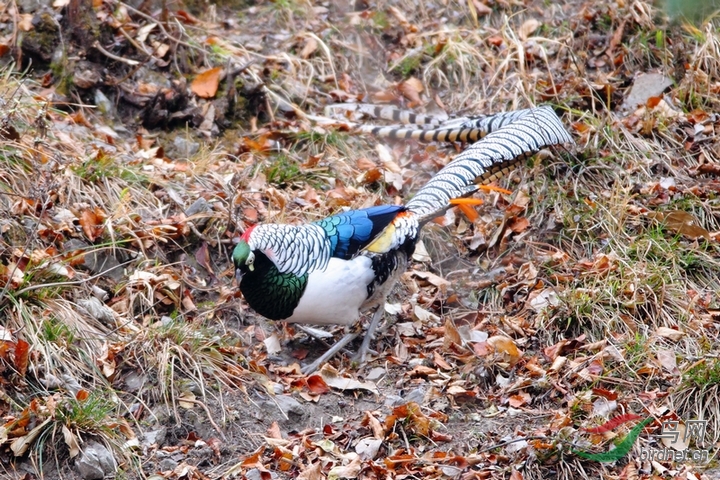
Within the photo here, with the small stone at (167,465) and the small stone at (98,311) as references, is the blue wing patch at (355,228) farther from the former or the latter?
the small stone at (167,465)

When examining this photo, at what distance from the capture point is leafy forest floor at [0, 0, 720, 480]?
4359 millimetres

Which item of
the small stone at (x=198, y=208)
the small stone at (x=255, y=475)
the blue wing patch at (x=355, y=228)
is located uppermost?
the blue wing patch at (x=355, y=228)

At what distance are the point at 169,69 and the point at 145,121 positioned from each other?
58 cm

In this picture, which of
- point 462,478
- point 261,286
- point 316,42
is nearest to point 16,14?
point 316,42

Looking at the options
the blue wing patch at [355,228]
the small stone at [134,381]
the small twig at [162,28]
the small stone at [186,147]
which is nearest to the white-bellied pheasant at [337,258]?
the blue wing patch at [355,228]

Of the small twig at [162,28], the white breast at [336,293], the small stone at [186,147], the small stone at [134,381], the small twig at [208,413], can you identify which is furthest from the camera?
the small twig at [162,28]

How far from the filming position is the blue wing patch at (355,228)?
5.07 metres

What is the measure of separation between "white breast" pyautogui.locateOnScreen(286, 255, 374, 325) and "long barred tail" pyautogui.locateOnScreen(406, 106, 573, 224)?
2.16 ft

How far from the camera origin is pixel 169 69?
23.3ft

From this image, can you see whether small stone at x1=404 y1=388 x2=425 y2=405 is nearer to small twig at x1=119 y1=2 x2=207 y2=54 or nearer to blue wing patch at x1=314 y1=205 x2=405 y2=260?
blue wing patch at x1=314 y1=205 x2=405 y2=260

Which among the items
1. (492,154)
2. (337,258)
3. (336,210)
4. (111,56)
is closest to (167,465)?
(337,258)

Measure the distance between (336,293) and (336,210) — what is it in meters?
1.36

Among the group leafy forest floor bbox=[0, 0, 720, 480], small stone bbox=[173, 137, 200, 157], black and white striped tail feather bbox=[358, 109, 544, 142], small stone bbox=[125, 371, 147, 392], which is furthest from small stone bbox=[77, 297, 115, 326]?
black and white striped tail feather bbox=[358, 109, 544, 142]

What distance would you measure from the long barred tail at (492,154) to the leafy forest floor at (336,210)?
0.28 m
